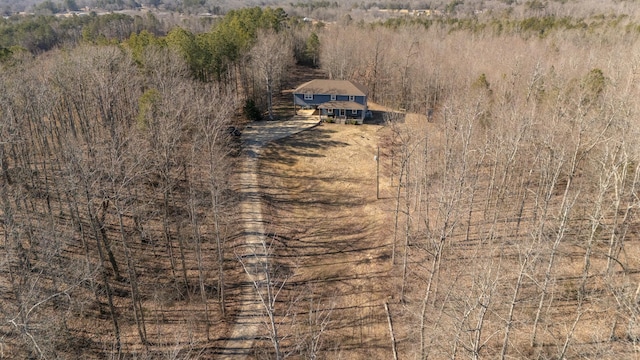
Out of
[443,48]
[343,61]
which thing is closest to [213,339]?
[343,61]

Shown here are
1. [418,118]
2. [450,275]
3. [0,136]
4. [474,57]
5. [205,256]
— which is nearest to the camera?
[0,136]

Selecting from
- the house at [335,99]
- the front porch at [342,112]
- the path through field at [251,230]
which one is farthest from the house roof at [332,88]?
the path through field at [251,230]

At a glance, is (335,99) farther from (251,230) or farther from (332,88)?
(251,230)

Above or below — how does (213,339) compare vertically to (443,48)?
below

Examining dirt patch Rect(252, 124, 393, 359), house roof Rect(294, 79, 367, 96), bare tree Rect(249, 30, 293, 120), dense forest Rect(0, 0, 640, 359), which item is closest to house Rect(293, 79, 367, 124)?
house roof Rect(294, 79, 367, 96)

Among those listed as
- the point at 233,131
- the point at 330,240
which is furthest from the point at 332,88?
the point at 330,240

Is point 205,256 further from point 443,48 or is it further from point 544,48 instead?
point 544,48
